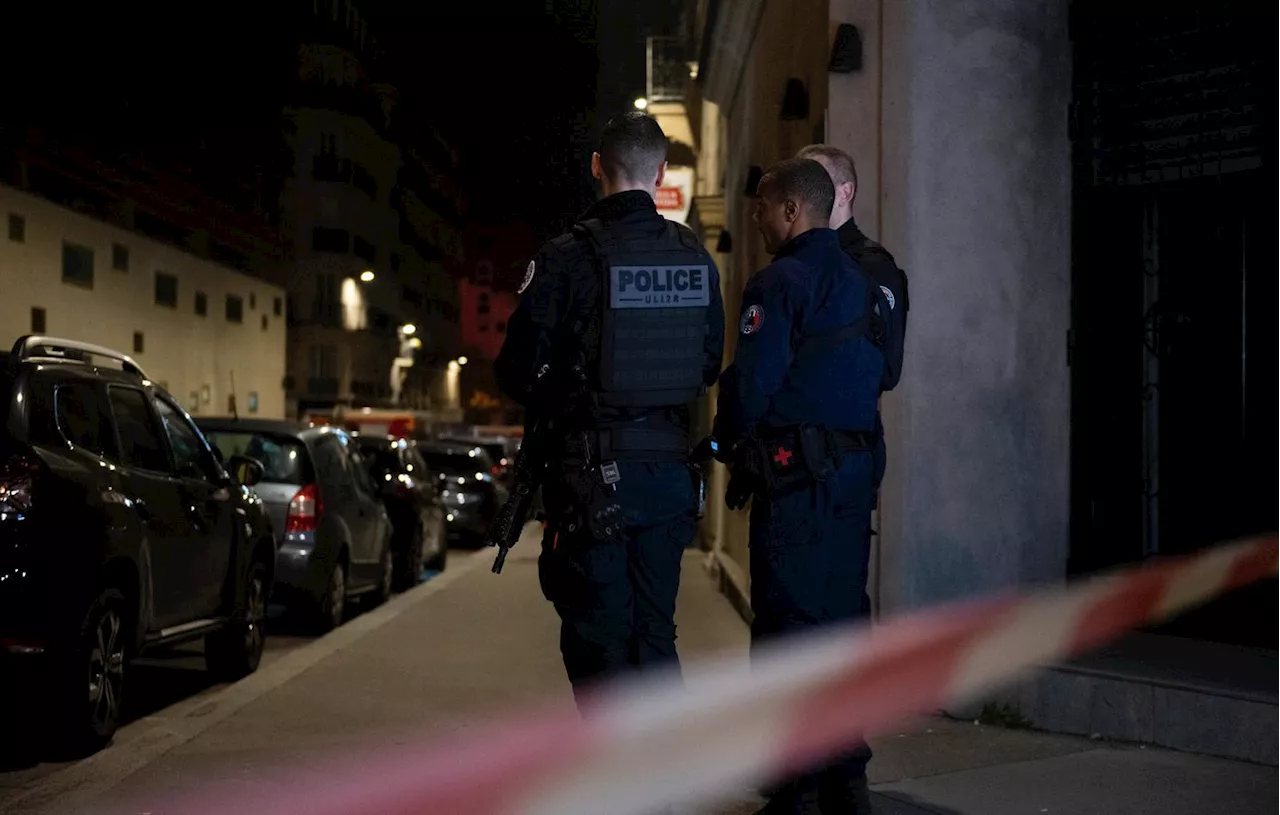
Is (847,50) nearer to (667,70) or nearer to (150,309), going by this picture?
(667,70)

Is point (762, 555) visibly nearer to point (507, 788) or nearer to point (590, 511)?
point (590, 511)

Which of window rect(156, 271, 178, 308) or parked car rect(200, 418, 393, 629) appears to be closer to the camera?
parked car rect(200, 418, 393, 629)

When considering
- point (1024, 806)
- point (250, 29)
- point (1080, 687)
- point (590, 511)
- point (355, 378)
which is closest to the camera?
point (590, 511)

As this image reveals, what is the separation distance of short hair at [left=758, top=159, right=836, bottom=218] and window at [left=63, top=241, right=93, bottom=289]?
107ft

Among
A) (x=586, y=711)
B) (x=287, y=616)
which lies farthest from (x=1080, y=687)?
(x=287, y=616)

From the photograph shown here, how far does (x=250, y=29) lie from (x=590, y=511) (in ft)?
237

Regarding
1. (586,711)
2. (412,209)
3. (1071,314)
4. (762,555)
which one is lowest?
(586,711)

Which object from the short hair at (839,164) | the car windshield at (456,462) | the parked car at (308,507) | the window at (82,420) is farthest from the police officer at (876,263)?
the car windshield at (456,462)

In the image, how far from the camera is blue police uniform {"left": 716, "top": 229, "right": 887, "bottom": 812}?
4.68 m

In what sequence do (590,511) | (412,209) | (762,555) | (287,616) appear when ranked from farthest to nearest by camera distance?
(412,209) → (287,616) → (762,555) → (590,511)

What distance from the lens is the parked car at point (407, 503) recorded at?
16.3m

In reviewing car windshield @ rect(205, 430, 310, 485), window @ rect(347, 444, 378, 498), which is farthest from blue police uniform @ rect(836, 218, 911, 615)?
window @ rect(347, 444, 378, 498)

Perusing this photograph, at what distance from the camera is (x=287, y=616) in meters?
13.8

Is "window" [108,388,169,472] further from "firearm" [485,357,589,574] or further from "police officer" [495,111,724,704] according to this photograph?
"police officer" [495,111,724,704]
